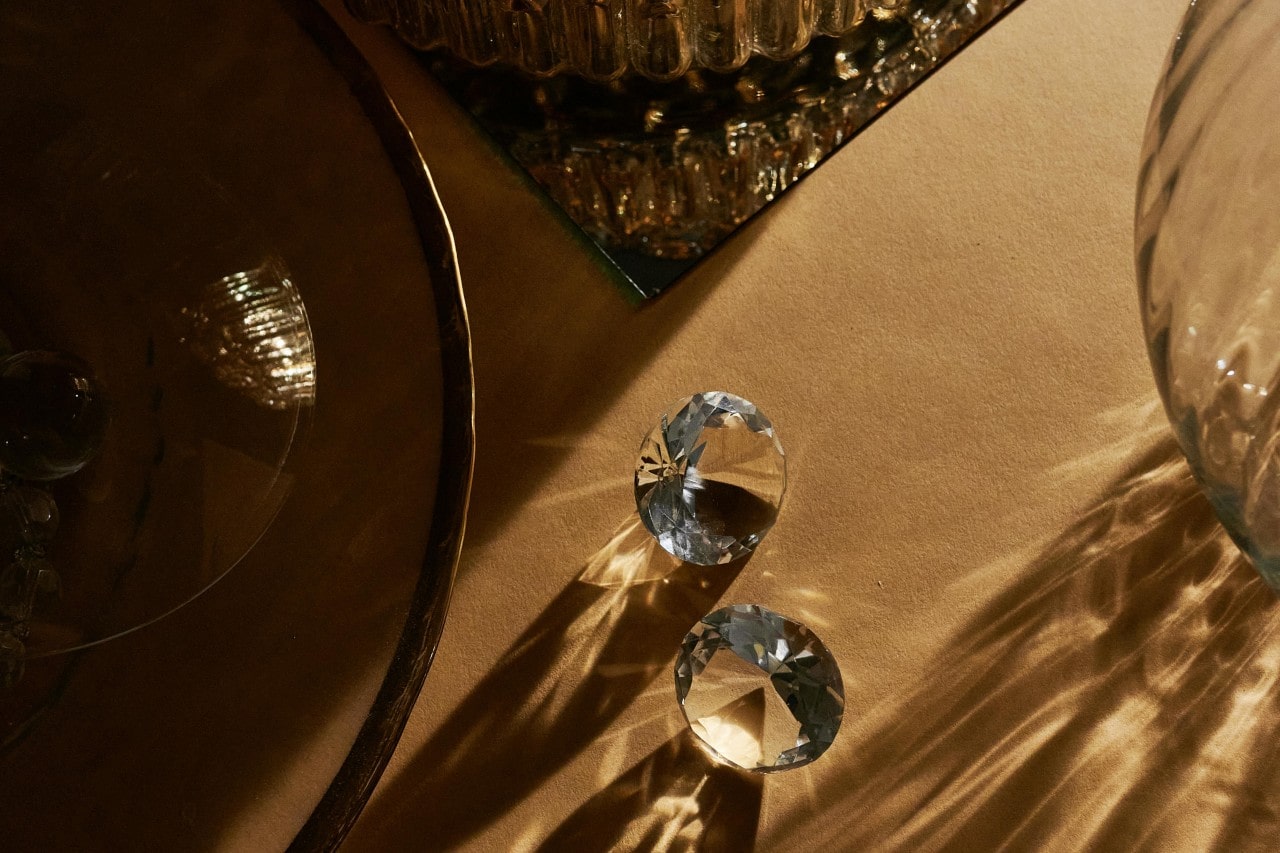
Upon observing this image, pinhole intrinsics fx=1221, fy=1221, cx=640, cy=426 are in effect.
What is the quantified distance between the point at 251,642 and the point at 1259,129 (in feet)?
0.93

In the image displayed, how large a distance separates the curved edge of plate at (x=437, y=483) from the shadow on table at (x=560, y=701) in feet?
0.23

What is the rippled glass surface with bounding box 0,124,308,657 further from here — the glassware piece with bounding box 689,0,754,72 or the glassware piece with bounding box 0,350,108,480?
the glassware piece with bounding box 689,0,754,72

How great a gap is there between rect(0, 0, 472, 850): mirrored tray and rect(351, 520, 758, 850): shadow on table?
8 cm

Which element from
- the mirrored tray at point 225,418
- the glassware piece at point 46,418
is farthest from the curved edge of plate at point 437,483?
the glassware piece at point 46,418

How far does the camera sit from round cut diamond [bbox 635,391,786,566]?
1.33 ft

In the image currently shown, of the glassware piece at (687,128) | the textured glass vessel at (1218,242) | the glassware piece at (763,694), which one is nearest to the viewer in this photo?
the textured glass vessel at (1218,242)

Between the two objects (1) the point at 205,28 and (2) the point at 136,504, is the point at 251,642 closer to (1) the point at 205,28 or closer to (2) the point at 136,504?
(2) the point at 136,504

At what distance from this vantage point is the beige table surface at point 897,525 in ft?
1.29

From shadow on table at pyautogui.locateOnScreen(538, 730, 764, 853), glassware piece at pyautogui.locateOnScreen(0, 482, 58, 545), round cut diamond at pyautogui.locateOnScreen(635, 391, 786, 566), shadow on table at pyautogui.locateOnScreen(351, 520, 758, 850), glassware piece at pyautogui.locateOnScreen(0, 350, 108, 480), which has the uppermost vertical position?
glassware piece at pyautogui.locateOnScreen(0, 350, 108, 480)

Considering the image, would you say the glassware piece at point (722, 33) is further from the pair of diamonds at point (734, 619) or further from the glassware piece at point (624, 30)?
the pair of diamonds at point (734, 619)

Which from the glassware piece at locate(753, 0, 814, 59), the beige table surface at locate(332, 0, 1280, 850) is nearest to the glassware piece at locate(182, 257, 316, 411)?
the beige table surface at locate(332, 0, 1280, 850)

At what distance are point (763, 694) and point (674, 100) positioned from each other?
0.82 ft

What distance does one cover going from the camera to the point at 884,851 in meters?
0.38

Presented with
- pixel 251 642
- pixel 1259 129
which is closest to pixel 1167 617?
pixel 1259 129
